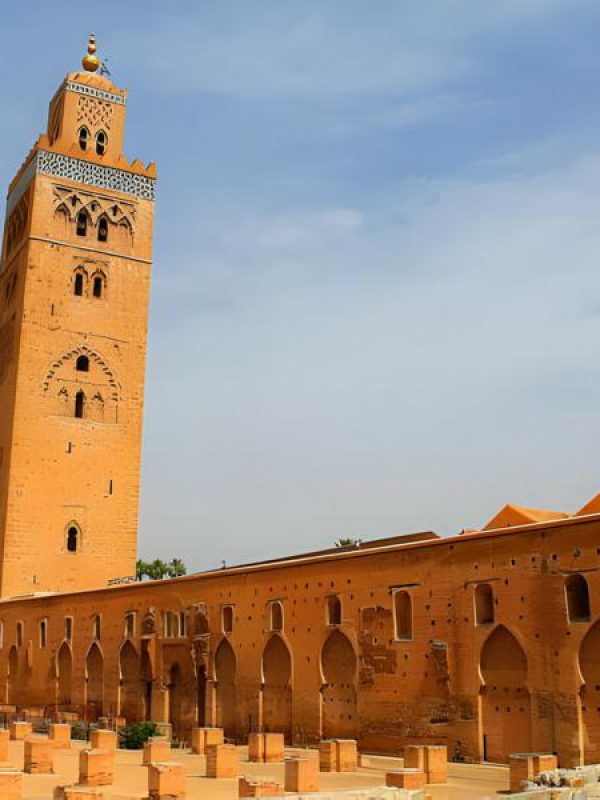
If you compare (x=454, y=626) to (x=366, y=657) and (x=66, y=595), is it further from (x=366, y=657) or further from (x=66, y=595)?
(x=66, y=595)

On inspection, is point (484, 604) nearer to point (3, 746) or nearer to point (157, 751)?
point (157, 751)

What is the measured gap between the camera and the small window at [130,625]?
85.4ft

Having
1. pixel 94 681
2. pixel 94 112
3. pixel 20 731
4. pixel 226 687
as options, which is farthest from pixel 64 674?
pixel 94 112

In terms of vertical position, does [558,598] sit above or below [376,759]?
above

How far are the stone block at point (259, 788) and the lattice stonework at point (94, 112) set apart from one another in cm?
2828

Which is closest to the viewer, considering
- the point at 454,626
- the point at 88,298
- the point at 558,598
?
the point at 558,598

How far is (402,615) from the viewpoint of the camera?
18.3 metres

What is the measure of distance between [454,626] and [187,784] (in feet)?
17.3

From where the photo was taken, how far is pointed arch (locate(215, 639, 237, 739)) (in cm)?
2230

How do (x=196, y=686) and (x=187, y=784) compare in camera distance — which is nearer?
(x=187, y=784)

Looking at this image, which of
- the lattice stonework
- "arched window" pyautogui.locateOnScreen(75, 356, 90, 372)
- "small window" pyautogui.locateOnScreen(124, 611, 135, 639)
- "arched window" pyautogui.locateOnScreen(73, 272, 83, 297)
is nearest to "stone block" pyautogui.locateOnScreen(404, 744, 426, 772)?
"small window" pyautogui.locateOnScreen(124, 611, 135, 639)

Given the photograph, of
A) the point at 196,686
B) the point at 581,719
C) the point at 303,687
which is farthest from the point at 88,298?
the point at 581,719

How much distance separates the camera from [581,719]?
15.0 m

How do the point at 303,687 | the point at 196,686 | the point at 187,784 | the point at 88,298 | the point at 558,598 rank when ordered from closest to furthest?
1. the point at 187,784
2. the point at 558,598
3. the point at 303,687
4. the point at 196,686
5. the point at 88,298
